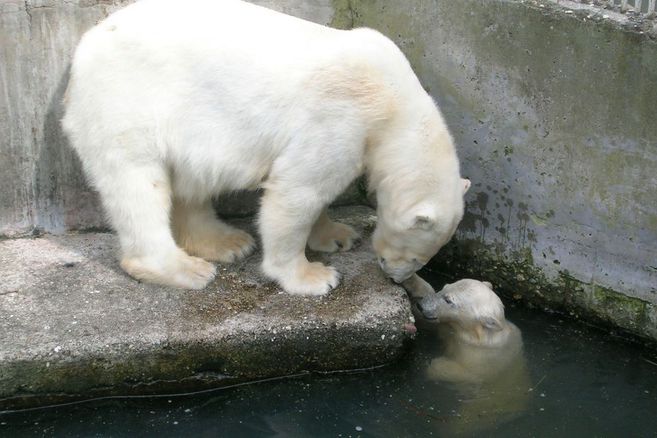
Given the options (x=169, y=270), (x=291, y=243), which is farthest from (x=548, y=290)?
(x=169, y=270)

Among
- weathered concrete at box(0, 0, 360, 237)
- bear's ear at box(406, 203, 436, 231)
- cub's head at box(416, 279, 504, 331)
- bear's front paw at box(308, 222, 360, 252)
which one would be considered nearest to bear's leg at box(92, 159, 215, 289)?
weathered concrete at box(0, 0, 360, 237)

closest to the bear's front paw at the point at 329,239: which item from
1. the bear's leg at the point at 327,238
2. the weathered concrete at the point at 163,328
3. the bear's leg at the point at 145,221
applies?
the bear's leg at the point at 327,238

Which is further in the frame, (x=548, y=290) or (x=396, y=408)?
(x=548, y=290)

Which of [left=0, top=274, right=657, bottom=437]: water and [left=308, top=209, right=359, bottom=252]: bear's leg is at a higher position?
[left=308, top=209, right=359, bottom=252]: bear's leg

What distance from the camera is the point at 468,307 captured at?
5.24 m

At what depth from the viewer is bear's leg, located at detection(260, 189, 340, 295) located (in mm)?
4922

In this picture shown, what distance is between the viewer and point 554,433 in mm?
4707

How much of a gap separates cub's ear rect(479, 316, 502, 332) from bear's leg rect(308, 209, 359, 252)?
92cm

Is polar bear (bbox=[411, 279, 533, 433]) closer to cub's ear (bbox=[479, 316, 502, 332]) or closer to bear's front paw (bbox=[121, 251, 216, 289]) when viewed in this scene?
cub's ear (bbox=[479, 316, 502, 332])

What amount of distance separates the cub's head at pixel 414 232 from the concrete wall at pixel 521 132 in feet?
2.35

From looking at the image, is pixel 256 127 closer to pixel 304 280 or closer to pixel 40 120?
pixel 304 280

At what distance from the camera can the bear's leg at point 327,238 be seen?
5648mm

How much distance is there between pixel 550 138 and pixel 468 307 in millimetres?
1036

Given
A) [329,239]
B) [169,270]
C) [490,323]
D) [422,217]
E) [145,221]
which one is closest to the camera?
[422,217]
